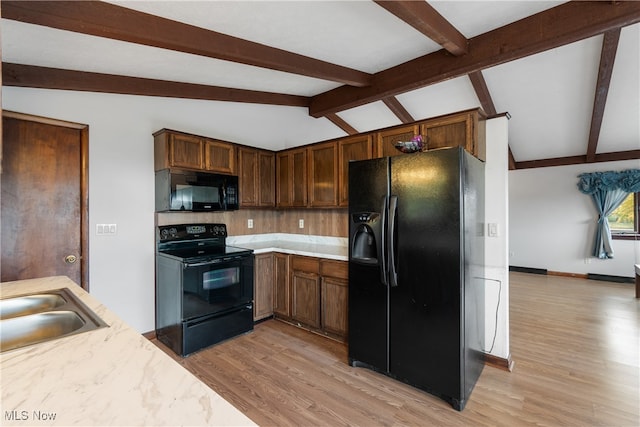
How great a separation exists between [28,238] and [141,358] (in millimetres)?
2455

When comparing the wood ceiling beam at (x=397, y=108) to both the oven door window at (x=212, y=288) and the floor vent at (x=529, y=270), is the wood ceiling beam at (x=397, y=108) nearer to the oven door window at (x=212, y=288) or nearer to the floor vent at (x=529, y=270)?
the oven door window at (x=212, y=288)

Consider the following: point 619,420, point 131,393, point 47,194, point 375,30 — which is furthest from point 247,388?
point 375,30

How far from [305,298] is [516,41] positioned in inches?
127

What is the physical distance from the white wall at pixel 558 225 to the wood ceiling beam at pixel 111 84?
256 inches

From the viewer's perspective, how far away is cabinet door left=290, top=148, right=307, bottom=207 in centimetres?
360

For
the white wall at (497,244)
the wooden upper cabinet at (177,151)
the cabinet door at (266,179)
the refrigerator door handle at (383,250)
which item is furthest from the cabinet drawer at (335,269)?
the wooden upper cabinet at (177,151)

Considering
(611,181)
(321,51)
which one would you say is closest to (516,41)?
(321,51)

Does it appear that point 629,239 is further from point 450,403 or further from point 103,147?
point 103,147

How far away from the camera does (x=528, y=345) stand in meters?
3.09

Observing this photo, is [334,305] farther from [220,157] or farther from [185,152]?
[185,152]

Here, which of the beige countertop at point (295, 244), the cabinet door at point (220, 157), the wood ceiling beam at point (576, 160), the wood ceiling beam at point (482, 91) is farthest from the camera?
the wood ceiling beam at point (576, 160)

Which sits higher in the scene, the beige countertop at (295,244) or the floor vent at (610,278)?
the beige countertop at (295,244)

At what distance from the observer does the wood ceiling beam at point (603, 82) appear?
131 inches

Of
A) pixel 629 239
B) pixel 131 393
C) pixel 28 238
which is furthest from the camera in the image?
pixel 629 239
